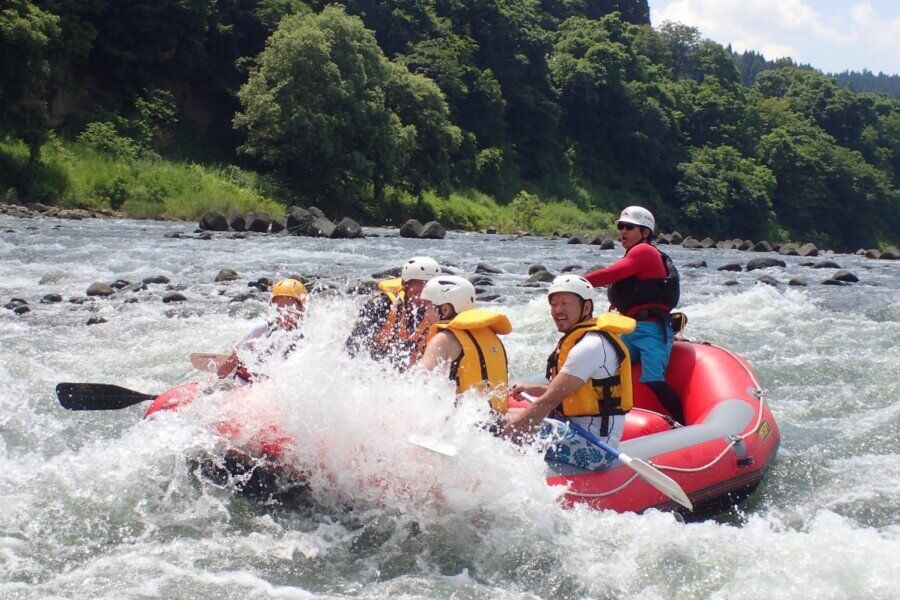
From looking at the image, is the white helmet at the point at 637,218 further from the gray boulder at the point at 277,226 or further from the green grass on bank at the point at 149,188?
the green grass on bank at the point at 149,188

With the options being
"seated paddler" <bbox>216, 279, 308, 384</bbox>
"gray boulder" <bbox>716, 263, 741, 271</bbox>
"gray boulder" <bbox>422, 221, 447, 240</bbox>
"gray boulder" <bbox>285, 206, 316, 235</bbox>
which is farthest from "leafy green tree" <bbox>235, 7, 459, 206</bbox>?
"seated paddler" <bbox>216, 279, 308, 384</bbox>

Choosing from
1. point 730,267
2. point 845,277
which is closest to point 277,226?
point 730,267

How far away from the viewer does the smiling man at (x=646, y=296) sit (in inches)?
241

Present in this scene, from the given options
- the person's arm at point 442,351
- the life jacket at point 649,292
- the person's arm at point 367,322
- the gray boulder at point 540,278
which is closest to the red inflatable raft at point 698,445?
the life jacket at point 649,292

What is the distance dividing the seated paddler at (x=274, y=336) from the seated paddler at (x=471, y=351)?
3.83 feet

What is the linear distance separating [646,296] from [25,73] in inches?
931

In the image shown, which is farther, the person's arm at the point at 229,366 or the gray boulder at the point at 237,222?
the gray boulder at the point at 237,222

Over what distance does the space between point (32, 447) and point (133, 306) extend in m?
5.46

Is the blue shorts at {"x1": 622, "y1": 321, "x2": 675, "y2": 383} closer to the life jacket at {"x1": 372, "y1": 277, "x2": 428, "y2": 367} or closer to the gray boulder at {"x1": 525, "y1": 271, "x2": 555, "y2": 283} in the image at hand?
the life jacket at {"x1": 372, "y1": 277, "x2": 428, "y2": 367}

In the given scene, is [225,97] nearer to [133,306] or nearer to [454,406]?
[133,306]

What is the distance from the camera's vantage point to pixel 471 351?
4914 millimetres

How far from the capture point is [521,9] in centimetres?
5091

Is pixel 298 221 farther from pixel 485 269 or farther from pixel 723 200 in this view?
pixel 723 200

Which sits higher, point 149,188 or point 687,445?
point 687,445
